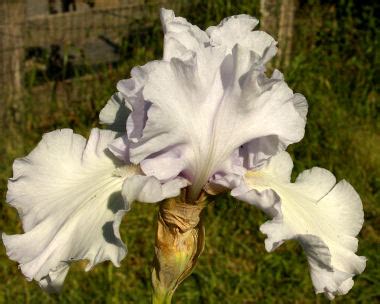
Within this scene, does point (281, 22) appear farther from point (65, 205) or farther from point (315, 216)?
point (65, 205)

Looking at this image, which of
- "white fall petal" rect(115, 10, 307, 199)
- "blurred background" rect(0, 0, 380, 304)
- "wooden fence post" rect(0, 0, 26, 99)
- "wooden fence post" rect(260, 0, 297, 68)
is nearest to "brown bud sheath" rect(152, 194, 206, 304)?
"white fall petal" rect(115, 10, 307, 199)

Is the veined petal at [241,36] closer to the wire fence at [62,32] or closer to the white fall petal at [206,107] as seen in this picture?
the white fall petal at [206,107]

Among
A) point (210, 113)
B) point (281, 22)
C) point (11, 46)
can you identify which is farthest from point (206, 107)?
point (281, 22)

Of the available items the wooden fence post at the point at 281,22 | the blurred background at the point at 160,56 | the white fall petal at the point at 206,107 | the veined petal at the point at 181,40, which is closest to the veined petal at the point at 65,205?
the white fall petal at the point at 206,107

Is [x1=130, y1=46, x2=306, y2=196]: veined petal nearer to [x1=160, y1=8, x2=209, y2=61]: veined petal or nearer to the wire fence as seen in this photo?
[x1=160, y1=8, x2=209, y2=61]: veined petal

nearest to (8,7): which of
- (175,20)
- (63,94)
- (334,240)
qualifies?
(63,94)
